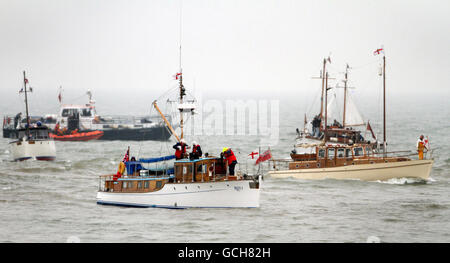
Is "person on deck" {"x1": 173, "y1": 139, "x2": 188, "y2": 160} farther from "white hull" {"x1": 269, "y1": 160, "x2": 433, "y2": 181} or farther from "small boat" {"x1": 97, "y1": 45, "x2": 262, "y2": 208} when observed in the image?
"white hull" {"x1": 269, "y1": 160, "x2": 433, "y2": 181}

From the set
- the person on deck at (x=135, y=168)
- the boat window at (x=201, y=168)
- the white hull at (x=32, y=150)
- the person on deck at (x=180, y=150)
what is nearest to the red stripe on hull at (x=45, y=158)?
the white hull at (x=32, y=150)

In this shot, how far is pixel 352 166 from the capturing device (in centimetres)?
5359

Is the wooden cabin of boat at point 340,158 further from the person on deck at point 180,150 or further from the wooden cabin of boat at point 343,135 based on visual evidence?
the person on deck at point 180,150

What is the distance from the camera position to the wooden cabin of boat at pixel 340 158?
5369 cm

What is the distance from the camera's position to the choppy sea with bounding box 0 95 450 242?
35.0m

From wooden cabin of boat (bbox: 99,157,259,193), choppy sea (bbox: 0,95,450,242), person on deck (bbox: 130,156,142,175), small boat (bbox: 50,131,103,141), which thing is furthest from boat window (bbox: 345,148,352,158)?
small boat (bbox: 50,131,103,141)

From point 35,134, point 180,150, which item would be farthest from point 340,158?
point 35,134

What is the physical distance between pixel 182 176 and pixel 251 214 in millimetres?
4504

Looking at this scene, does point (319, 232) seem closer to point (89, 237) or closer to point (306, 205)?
point (306, 205)

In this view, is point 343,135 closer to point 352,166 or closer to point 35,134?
point 352,166

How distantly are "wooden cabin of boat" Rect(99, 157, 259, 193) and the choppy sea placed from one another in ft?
4.51

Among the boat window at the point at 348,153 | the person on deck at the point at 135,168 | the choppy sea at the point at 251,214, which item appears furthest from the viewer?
the boat window at the point at 348,153

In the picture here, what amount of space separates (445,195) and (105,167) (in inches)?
1205

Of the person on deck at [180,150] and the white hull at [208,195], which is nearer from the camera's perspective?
the white hull at [208,195]
